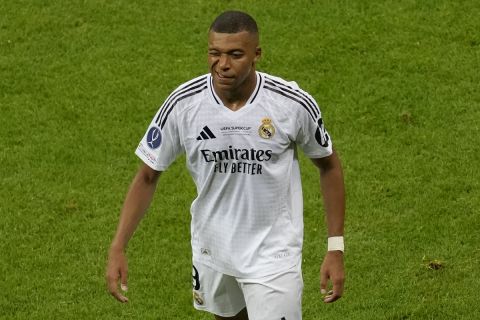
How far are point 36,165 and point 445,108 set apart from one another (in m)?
4.14

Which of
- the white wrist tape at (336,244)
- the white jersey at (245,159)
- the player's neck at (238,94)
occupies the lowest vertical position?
the white wrist tape at (336,244)

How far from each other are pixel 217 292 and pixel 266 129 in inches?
47.8

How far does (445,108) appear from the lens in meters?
13.5

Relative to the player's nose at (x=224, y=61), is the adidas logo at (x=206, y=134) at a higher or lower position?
lower

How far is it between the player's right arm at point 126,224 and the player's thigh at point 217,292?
20.8 inches

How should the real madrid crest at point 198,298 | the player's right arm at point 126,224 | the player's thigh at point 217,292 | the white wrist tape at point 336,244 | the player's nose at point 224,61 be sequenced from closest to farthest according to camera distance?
the player's nose at point 224,61
the player's right arm at point 126,224
the white wrist tape at point 336,244
the player's thigh at point 217,292
the real madrid crest at point 198,298

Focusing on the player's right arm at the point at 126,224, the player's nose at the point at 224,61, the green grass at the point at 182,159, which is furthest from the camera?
the green grass at the point at 182,159

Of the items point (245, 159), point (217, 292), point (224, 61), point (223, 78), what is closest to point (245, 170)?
point (245, 159)

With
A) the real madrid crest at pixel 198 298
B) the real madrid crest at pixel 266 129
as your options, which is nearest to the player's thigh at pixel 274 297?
the real madrid crest at pixel 198 298

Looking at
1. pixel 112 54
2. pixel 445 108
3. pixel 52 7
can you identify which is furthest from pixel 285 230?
pixel 52 7

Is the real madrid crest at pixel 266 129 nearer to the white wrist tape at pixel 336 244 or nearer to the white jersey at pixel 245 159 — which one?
the white jersey at pixel 245 159

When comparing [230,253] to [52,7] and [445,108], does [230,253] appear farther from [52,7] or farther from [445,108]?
[52,7]

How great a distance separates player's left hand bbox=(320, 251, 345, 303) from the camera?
824cm

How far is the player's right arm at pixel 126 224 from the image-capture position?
8.23 metres
